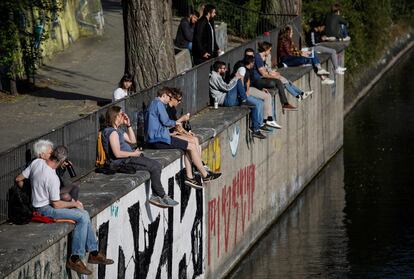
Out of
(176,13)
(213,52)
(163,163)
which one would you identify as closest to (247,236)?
(213,52)

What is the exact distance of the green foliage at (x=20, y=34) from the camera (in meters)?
23.8

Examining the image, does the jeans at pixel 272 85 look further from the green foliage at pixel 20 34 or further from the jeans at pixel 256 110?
the green foliage at pixel 20 34

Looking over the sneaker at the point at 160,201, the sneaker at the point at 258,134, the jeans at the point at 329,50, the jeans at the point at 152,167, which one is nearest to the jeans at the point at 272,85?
the sneaker at the point at 258,134

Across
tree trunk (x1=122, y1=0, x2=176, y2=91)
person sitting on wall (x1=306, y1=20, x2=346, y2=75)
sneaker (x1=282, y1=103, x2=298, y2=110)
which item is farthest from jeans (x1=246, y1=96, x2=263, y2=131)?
person sitting on wall (x1=306, y1=20, x2=346, y2=75)

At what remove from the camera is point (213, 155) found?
2062 cm

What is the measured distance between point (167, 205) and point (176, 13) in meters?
21.7

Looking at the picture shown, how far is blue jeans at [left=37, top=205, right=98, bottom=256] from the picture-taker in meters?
13.8

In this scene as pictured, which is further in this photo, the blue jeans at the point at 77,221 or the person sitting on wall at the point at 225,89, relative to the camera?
the person sitting on wall at the point at 225,89

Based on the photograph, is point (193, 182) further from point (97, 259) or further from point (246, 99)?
point (246, 99)

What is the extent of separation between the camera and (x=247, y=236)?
23.5 meters

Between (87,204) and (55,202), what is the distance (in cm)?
102

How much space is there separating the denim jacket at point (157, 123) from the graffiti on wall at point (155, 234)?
0.43 m

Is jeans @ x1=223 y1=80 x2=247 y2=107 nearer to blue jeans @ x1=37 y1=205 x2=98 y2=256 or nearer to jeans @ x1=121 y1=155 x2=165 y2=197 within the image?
jeans @ x1=121 y1=155 x2=165 y2=197

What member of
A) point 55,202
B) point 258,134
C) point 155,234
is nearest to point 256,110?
point 258,134
